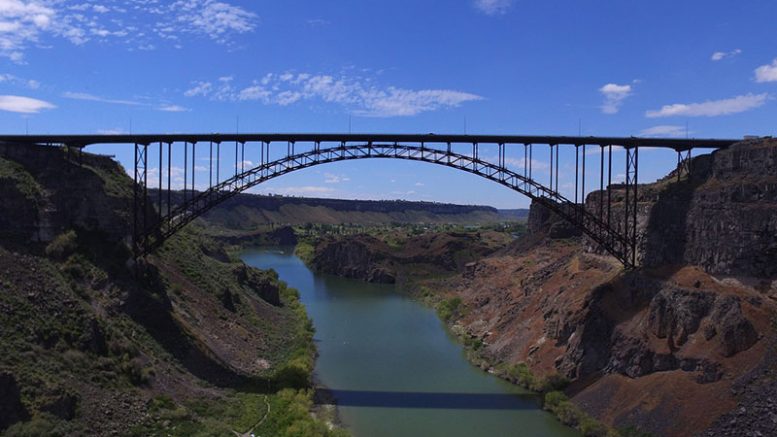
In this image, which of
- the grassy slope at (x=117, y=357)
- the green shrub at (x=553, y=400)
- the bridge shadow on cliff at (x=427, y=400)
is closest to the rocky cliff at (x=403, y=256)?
the grassy slope at (x=117, y=357)

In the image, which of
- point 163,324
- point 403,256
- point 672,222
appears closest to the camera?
point 163,324

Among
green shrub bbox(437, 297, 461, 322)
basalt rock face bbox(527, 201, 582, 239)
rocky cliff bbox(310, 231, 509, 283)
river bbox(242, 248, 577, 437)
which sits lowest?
river bbox(242, 248, 577, 437)

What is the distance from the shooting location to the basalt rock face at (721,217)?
95.3 ft

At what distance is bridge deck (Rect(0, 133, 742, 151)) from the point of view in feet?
113

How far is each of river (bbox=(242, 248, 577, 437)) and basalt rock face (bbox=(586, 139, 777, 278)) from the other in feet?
39.3

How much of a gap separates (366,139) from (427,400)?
15.8 m

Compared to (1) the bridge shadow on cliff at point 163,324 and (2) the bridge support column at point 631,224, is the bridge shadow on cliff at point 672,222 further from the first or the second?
(1) the bridge shadow on cliff at point 163,324

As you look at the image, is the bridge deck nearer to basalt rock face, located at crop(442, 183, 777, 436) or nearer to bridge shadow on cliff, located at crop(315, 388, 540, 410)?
basalt rock face, located at crop(442, 183, 777, 436)

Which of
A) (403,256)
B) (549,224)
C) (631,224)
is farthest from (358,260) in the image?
(631,224)

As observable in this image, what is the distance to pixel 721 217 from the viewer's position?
30906 millimetres

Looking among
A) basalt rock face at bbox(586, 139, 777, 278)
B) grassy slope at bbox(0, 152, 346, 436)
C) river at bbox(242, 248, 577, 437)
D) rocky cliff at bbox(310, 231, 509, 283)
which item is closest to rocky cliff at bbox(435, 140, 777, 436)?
basalt rock face at bbox(586, 139, 777, 278)

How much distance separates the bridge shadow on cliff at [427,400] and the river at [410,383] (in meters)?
0.05

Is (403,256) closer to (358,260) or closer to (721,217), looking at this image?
(358,260)

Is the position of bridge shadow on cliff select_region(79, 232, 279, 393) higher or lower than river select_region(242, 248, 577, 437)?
higher
